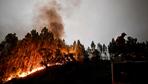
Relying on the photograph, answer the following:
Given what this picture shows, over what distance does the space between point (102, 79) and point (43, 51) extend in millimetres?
21583

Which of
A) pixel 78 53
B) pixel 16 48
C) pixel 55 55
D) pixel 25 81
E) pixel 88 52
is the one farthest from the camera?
pixel 88 52

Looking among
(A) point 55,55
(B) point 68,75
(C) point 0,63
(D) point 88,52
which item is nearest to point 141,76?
(B) point 68,75

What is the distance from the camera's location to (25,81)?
137 ft

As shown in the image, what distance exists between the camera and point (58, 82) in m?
39.2

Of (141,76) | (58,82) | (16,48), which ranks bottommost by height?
(58,82)

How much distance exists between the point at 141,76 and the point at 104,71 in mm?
31191

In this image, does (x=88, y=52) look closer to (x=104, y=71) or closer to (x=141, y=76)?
(x=104, y=71)

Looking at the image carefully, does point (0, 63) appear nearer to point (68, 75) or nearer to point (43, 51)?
point (43, 51)

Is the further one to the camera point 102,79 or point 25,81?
point 25,81

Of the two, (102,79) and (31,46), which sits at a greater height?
(31,46)

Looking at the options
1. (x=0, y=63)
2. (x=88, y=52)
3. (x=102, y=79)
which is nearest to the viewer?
(x=102, y=79)

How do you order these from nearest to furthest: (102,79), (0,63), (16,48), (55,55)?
(102,79), (0,63), (16,48), (55,55)

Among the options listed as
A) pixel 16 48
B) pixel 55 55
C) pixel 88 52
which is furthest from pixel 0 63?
pixel 88 52

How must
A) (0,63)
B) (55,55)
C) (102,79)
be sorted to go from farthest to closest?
(55,55) → (0,63) → (102,79)
